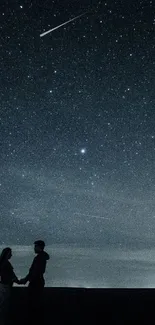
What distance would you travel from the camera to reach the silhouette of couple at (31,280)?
21.6 ft

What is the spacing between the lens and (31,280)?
6.75 m
